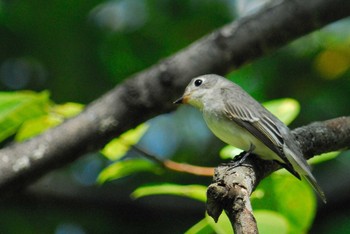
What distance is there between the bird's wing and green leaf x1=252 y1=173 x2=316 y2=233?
0.20m

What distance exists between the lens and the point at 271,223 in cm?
216

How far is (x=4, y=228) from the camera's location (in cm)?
457

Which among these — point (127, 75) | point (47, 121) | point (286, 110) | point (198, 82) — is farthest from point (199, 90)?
point (127, 75)

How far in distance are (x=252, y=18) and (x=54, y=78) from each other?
2024mm

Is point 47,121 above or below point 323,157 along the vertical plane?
above

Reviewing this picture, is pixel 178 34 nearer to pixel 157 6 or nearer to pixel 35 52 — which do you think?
pixel 157 6

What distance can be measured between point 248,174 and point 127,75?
2741 millimetres

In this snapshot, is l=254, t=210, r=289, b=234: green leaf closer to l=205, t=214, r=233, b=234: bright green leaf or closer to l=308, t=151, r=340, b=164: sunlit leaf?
l=205, t=214, r=233, b=234: bright green leaf

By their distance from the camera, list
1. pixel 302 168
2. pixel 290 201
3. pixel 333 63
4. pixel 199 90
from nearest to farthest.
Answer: pixel 290 201, pixel 302 168, pixel 199 90, pixel 333 63

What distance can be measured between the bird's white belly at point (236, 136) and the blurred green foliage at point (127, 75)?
132 cm

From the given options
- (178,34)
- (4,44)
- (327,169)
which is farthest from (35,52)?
(327,169)

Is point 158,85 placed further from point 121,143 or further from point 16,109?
point 16,109

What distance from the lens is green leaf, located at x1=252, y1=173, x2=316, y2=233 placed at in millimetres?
2404

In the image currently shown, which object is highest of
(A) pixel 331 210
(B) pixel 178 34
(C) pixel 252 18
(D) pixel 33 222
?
(C) pixel 252 18
